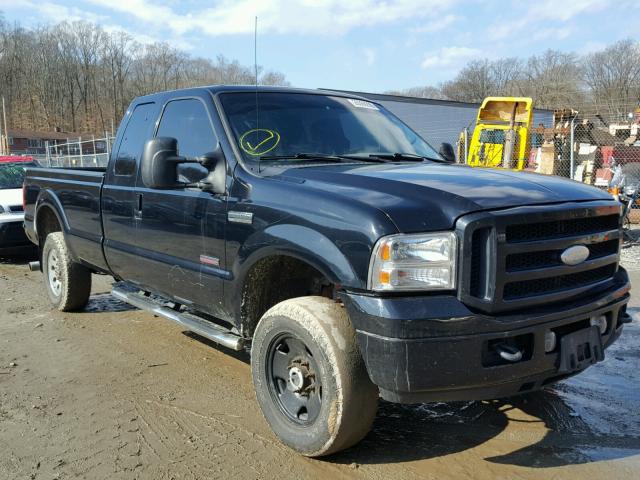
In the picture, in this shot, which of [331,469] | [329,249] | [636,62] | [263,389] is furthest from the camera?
[636,62]

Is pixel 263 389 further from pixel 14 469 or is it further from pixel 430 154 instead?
pixel 430 154

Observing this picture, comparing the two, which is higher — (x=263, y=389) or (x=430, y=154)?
(x=430, y=154)

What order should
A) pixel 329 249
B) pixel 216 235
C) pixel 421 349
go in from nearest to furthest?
1. pixel 421 349
2. pixel 329 249
3. pixel 216 235

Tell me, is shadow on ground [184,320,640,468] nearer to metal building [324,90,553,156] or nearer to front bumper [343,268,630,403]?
front bumper [343,268,630,403]

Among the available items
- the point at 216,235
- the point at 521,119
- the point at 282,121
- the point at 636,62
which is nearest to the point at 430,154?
the point at 282,121

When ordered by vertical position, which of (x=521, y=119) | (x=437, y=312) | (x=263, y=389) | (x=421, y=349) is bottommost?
(x=263, y=389)

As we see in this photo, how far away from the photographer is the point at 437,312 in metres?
2.59

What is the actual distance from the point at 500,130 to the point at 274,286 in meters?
13.8

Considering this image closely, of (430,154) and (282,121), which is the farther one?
(430,154)

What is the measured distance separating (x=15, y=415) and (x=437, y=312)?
115 inches

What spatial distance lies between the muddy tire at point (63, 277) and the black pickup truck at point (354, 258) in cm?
185

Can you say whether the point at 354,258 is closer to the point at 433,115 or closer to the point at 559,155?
the point at 559,155

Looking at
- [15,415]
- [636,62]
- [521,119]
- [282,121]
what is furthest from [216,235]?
[636,62]

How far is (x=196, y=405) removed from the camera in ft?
13.0
